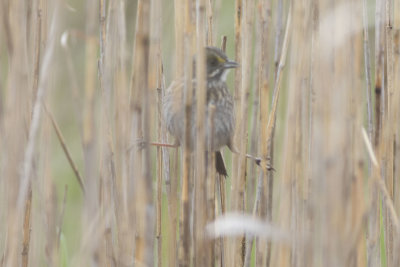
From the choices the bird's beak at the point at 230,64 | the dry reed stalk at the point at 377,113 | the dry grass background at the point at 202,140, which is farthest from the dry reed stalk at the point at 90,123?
the dry reed stalk at the point at 377,113

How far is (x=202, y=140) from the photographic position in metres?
1.76

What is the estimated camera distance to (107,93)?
1.65m

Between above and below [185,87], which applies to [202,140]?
below

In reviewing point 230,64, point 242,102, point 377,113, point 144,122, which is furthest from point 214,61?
point 144,122

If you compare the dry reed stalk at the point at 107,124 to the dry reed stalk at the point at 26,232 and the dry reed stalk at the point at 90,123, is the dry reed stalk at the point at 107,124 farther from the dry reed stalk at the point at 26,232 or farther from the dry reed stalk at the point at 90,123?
the dry reed stalk at the point at 26,232

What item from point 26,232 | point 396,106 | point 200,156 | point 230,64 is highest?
point 230,64

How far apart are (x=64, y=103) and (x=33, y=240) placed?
9.83 ft

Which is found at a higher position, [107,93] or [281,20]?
[281,20]

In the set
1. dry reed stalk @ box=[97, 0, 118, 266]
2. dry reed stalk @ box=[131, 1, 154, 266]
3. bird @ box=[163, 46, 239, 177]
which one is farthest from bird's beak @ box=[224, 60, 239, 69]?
dry reed stalk @ box=[131, 1, 154, 266]

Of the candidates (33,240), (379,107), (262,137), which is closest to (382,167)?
(379,107)

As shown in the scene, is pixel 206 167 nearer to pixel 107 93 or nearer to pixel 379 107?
pixel 107 93

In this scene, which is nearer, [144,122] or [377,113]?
[144,122]

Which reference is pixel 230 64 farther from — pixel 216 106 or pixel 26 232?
pixel 26 232

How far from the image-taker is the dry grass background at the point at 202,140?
1.55 metres
